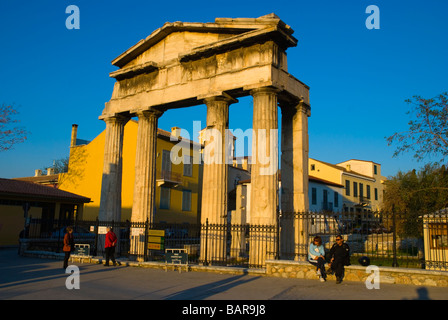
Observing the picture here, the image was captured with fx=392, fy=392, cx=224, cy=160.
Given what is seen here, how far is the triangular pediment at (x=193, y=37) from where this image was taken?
14.6m

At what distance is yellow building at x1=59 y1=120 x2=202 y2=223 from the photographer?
34031 mm

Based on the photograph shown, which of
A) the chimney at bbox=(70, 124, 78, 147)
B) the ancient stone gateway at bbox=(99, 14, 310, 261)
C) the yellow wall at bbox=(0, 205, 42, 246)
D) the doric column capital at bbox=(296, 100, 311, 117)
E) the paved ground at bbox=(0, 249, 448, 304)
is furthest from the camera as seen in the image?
the chimney at bbox=(70, 124, 78, 147)

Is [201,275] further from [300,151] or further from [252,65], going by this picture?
[252,65]

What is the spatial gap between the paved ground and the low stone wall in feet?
1.18

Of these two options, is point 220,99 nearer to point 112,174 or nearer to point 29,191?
point 112,174

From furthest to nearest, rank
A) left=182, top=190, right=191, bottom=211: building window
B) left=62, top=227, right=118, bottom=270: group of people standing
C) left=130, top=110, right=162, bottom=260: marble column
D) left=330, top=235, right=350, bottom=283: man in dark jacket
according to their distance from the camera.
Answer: left=182, top=190, right=191, bottom=211: building window, left=130, top=110, right=162, bottom=260: marble column, left=62, top=227, right=118, bottom=270: group of people standing, left=330, top=235, right=350, bottom=283: man in dark jacket

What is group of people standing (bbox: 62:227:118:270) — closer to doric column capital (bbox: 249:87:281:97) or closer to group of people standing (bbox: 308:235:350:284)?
group of people standing (bbox: 308:235:350:284)

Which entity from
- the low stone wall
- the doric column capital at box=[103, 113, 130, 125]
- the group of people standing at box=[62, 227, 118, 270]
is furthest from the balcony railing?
the low stone wall

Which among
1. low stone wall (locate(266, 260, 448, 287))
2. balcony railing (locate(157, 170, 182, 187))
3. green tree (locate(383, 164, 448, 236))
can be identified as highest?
balcony railing (locate(157, 170, 182, 187))

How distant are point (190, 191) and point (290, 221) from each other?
74.9 ft

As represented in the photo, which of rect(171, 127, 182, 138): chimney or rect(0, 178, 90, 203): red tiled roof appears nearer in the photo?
rect(0, 178, 90, 203): red tiled roof

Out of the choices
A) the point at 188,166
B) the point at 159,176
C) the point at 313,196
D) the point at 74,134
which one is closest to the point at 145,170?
the point at 159,176

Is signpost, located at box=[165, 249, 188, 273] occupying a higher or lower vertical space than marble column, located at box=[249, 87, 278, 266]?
lower

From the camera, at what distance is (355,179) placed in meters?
51.9
